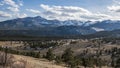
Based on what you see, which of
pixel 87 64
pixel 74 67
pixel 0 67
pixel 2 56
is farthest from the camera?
pixel 87 64

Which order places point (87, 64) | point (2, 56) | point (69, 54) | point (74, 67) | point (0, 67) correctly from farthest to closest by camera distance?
point (69, 54), point (87, 64), point (74, 67), point (2, 56), point (0, 67)

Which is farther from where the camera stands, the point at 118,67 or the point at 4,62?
the point at 118,67

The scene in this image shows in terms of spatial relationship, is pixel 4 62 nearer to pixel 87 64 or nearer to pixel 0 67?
pixel 0 67

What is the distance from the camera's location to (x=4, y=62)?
28.5m

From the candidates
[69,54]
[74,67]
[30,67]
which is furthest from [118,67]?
[30,67]

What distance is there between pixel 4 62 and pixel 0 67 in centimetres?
116

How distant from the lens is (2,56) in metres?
29.2

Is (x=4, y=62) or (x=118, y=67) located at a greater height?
(x=4, y=62)

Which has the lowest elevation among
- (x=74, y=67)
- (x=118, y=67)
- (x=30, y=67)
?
(x=118, y=67)

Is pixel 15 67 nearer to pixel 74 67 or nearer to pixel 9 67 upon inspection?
pixel 9 67

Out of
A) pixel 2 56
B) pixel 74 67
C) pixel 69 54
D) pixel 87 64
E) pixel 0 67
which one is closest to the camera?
pixel 0 67

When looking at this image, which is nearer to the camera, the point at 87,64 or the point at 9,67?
the point at 9,67

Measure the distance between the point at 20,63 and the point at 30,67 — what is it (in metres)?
→ 1.95

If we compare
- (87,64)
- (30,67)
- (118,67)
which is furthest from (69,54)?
(30,67)
